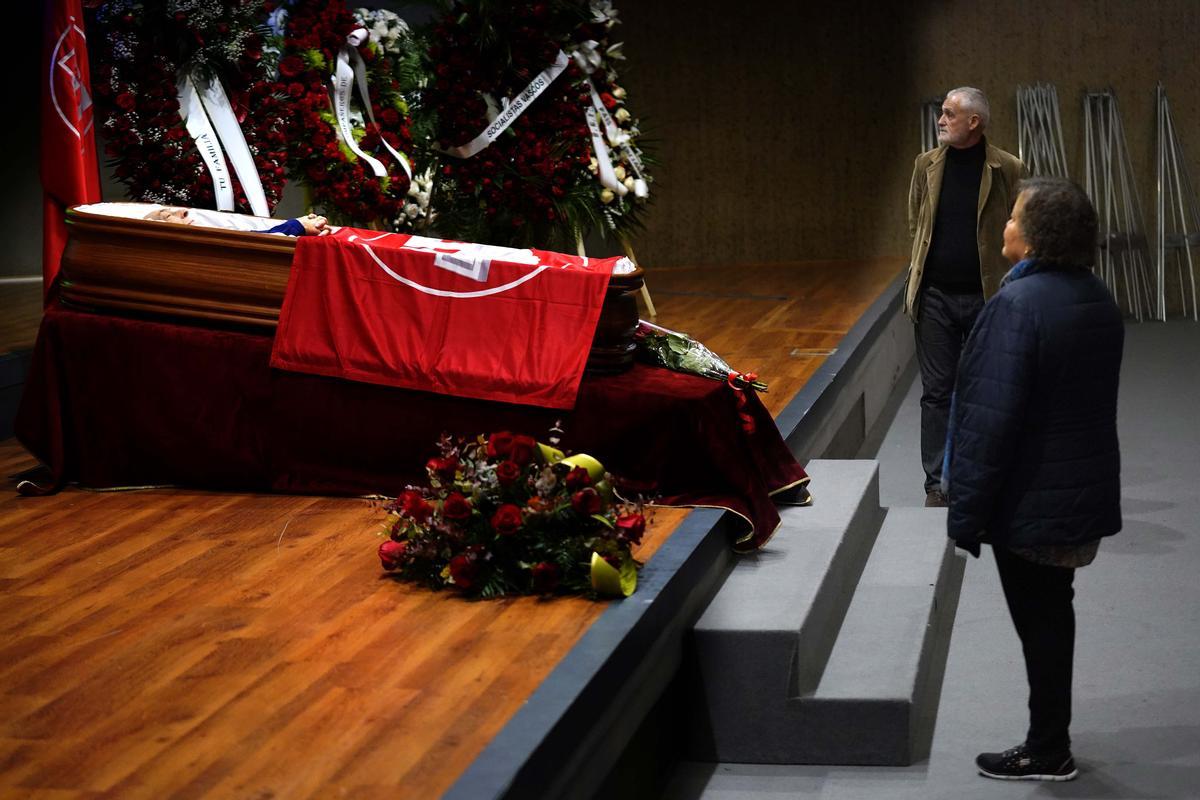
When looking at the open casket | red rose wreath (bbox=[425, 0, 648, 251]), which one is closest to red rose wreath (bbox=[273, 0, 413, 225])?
red rose wreath (bbox=[425, 0, 648, 251])

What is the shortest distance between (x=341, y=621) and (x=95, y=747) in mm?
764

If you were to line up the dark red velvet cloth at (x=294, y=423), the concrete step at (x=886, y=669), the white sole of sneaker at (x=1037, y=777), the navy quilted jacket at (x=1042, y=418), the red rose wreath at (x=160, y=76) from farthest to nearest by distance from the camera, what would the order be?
the red rose wreath at (x=160, y=76)
the dark red velvet cloth at (x=294, y=423)
the concrete step at (x=886, y=669)
the white sole of sneaker at (x=1037, y=777)
the navy quilted jacket at (x=1042, y=418)

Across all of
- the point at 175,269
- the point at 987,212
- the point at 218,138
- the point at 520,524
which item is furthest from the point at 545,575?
the point at 218,138

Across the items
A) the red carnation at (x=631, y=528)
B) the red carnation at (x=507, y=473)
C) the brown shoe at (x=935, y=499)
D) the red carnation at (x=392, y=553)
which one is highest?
the red carnation at (x=507, y=473)

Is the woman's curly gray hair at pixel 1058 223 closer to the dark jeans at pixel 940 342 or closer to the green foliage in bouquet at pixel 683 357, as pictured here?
the green foliage in bouquet at pixel 683 357

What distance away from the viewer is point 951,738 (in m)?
3.65

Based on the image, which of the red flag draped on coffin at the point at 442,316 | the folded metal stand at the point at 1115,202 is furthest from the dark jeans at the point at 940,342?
the folded metal stand at the point at 1115,202

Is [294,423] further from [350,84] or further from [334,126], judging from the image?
[350,84]

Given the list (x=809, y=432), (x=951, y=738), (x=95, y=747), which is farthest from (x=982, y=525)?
(x=809, y=432)

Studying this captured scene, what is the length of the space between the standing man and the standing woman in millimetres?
2090

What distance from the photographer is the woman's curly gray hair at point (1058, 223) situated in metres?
3.13

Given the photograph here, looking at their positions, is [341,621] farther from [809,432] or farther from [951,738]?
[809,432]

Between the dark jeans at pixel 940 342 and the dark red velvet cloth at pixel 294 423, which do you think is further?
the dark jeans at pixel 940 342

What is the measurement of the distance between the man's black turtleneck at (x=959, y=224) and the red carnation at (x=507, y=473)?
7.49ft
